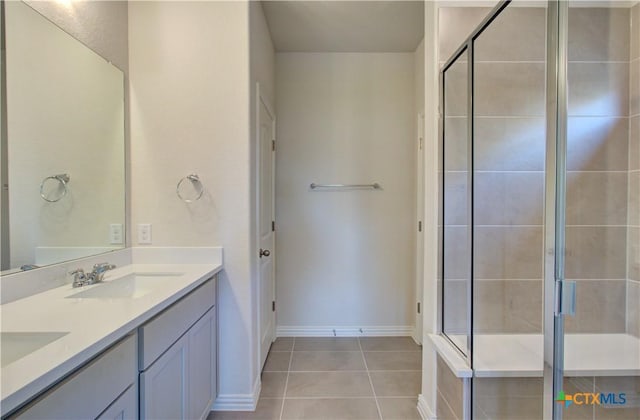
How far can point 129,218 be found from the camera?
1.84 metres

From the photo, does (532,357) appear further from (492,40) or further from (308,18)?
(308,18)

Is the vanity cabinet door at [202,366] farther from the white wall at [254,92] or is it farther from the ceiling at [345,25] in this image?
the ceiling at [345,25]

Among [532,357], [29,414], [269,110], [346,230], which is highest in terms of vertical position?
[269,110]

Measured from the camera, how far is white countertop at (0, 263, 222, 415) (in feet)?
2.09

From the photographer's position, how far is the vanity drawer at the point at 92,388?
0.68 meters

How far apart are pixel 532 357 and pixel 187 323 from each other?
1.76 metres

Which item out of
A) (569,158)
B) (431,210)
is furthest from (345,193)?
(569,158)

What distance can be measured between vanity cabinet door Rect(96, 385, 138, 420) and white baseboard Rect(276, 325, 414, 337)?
198 centimetres

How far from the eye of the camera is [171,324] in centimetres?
128

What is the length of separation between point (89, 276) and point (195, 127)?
968mm

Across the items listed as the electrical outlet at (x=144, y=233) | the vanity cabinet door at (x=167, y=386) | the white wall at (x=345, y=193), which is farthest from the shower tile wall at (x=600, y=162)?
the electrical outlet at (x=144, y=233)

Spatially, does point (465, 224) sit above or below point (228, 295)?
above

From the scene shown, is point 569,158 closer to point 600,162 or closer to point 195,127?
point 600,162

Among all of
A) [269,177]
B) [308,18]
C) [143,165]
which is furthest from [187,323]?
[308,18]
